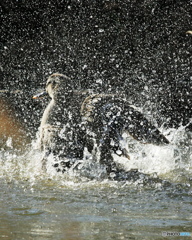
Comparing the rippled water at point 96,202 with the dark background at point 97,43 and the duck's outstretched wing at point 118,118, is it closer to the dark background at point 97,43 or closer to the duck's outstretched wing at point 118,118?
the duck's outstretched wing at point 118,118

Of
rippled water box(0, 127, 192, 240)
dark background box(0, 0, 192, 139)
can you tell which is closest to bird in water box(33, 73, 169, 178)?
rippled water box(0, 127, 192, 240)

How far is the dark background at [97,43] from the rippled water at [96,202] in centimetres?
420

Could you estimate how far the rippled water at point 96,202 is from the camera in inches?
91.7

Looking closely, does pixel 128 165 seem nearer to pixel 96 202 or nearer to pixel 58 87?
pixel 58 87

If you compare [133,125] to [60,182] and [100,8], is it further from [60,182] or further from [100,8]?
[100,8]

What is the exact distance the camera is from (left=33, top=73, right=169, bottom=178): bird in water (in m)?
4.02

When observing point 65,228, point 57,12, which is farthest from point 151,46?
point 65,228

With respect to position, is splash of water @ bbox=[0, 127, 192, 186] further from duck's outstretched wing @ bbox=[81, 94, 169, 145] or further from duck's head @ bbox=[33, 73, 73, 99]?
duck's head @ bbox=[33, 73, 73, 99]

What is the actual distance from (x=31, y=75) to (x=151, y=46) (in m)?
2.84

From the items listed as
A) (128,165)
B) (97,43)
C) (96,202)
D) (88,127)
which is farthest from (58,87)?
(97,43)

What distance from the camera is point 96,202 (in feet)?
9.79

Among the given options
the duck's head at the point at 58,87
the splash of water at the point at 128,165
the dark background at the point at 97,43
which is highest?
the dark background at the point at 97,43

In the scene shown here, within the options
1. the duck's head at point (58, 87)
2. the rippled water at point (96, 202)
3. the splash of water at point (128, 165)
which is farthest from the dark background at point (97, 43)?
the rippled water at point (96, 202)

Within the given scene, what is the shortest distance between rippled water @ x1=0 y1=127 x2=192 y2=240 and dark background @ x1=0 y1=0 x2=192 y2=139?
4204mm
